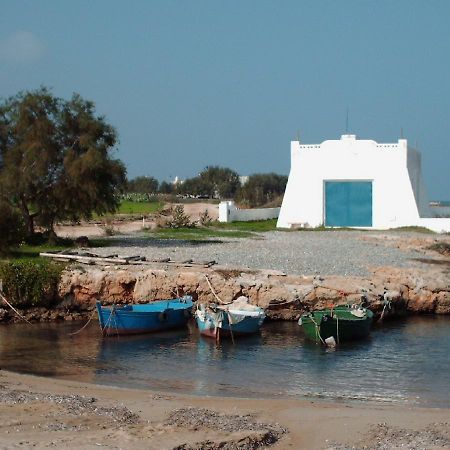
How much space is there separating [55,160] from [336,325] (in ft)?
52.2

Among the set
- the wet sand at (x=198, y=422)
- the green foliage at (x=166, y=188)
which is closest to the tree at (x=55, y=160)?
the wet sand at (x=198, y=422)

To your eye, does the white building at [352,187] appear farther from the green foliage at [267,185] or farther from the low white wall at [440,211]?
the green foliage at [267,185]

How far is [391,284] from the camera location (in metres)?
26.0

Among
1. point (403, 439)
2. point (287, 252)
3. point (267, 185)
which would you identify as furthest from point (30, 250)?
point (267, 185)

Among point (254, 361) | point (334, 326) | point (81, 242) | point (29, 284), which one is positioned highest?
point (81, 242)

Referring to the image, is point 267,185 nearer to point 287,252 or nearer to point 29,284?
point 287,252

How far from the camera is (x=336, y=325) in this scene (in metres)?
21.4

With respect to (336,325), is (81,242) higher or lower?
higher

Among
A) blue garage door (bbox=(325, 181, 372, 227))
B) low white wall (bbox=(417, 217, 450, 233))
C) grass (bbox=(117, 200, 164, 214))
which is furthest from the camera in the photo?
grass (bbox=(117, 200, 164, 214))

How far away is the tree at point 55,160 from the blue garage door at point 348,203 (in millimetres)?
16254

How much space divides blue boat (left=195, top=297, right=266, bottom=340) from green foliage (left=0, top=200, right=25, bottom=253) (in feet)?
31.1

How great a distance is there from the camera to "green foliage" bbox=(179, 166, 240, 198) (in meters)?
101

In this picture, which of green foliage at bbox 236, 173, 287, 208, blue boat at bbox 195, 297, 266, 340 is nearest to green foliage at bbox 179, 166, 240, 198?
green foliage at bbox 236, 173, 287, 208

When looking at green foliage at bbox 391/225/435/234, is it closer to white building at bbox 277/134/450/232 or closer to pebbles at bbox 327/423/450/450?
white building at bbox 277/134/450/232
